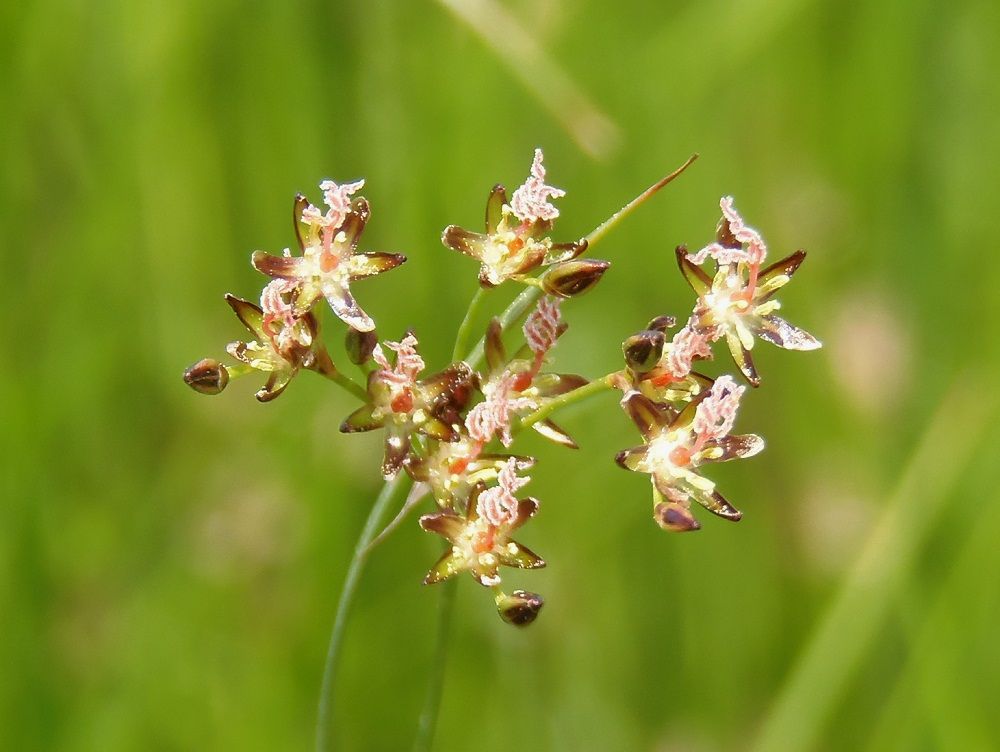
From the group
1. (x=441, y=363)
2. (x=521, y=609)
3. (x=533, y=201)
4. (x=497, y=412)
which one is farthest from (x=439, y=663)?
(x=441, y=363)

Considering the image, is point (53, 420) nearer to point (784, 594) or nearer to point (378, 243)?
point (378, 243)

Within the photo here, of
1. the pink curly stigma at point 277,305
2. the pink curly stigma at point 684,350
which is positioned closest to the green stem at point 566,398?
the pink curly stigma at point 684,350

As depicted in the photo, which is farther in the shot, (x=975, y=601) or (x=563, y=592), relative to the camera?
(x=563, y=592)

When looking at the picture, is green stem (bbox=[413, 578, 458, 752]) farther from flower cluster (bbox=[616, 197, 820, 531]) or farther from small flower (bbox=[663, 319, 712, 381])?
small flower (bbox=[663, 319, 712, 381])

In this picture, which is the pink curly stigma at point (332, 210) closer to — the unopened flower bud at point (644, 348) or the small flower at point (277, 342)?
the small flower at point (277, 342)

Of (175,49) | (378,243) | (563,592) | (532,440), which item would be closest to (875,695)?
(563,592)

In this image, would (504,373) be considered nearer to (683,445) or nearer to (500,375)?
(500,375)
